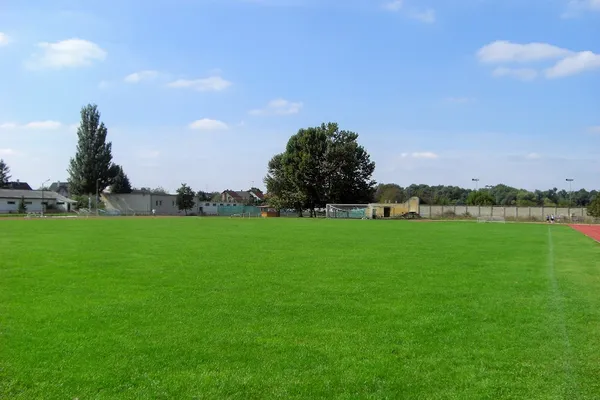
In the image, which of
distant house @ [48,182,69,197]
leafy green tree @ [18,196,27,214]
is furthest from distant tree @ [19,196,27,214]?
distant house @ [48,182,69,197]

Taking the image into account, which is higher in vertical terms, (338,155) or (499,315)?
(338,155)

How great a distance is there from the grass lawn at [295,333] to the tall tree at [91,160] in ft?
270

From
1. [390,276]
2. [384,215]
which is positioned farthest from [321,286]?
[384,215]

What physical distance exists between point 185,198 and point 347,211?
3964cm

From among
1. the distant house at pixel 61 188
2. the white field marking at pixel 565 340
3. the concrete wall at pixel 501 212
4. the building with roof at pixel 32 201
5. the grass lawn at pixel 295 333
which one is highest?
the distant house at pixel 61 188

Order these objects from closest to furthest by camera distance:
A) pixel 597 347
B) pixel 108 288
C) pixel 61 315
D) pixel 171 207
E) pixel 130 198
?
1. pixel 597 347
2. pixel 61 315
3. pixel 108 288
4. pixel 130 198
5. pixel 171 207

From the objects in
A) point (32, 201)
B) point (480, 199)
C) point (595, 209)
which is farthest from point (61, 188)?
point (595, 209)

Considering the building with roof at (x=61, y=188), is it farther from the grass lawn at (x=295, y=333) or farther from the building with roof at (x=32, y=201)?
the grass lawn at (x=295, y=333)

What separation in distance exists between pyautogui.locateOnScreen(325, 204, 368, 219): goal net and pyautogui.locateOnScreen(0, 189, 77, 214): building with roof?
48930mm

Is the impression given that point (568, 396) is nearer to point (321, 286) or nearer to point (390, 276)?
point (321, 286)

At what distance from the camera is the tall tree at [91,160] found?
9075 centimetres

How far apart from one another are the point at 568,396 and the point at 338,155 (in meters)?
84.6

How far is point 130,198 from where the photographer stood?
95625 mm

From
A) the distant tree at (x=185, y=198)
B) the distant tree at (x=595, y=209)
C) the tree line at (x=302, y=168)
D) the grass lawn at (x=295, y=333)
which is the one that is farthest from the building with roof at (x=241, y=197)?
the grass lawn at (x=295, y=333)
